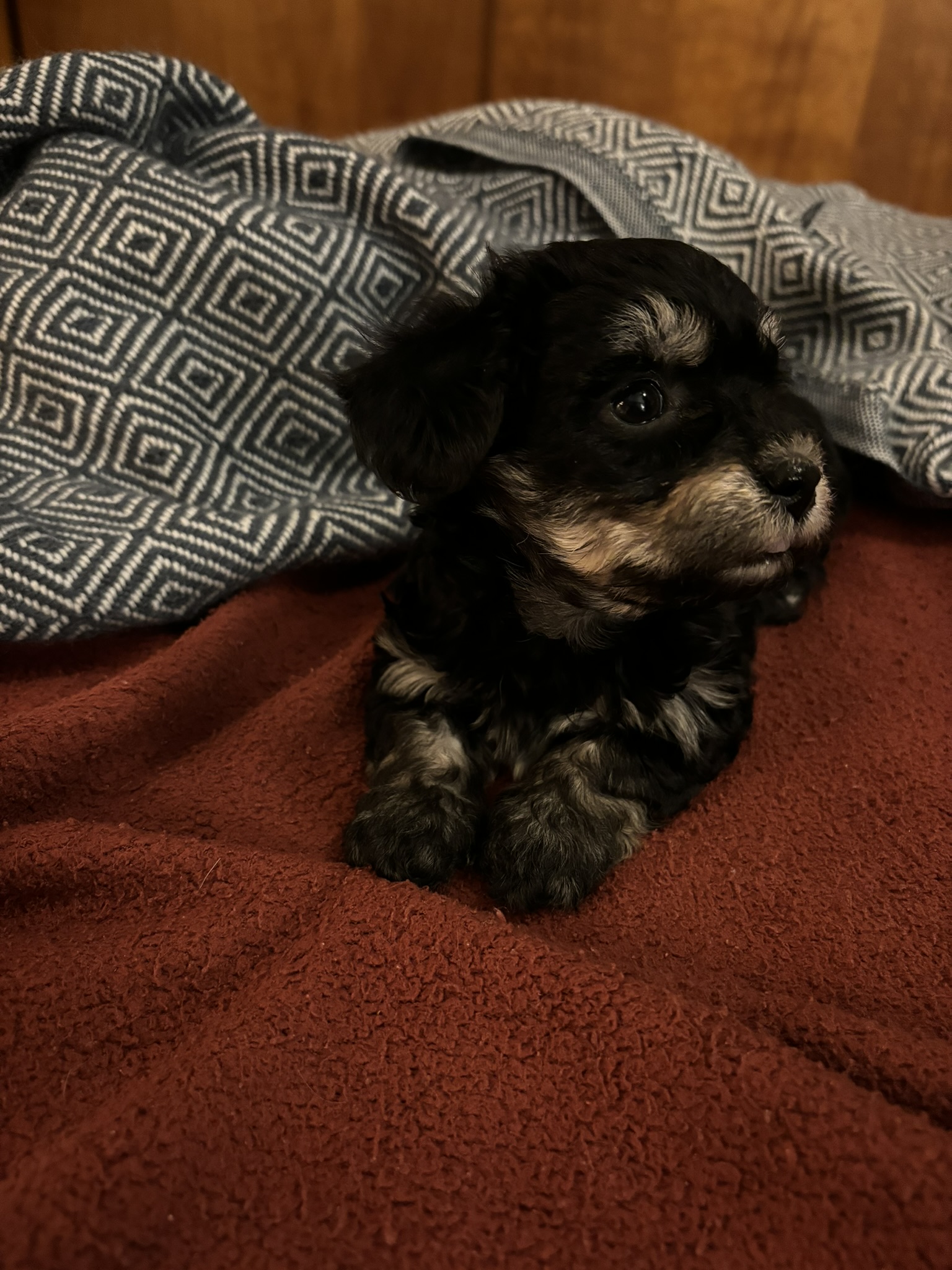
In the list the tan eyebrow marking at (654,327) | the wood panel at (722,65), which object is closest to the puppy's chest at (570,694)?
the tan eyebrow marking at (654,327)

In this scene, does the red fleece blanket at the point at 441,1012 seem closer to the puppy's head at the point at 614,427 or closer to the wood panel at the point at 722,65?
the puppy's head at the point at 614,427

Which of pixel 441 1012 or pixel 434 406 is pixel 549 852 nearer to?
pixel 441 1012

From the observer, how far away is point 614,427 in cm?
143

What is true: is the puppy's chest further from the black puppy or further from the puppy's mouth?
the puppy's mouth

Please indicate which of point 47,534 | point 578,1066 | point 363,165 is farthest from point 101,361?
point 578,1066

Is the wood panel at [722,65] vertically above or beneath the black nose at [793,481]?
above

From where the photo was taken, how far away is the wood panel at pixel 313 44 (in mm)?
3455

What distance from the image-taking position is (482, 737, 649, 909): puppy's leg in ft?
4.51

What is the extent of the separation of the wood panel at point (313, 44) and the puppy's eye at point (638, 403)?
2.99 m

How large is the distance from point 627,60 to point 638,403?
2.81 meters

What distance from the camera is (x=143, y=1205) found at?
0.96 m

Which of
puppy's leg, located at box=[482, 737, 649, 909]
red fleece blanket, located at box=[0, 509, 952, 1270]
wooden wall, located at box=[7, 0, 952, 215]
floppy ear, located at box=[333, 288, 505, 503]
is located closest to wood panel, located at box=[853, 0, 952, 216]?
wooden wall, located at box=[7, 0, 952, 215]

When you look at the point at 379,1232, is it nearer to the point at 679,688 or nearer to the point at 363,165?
the point at 679,688

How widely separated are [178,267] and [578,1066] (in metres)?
1.85
